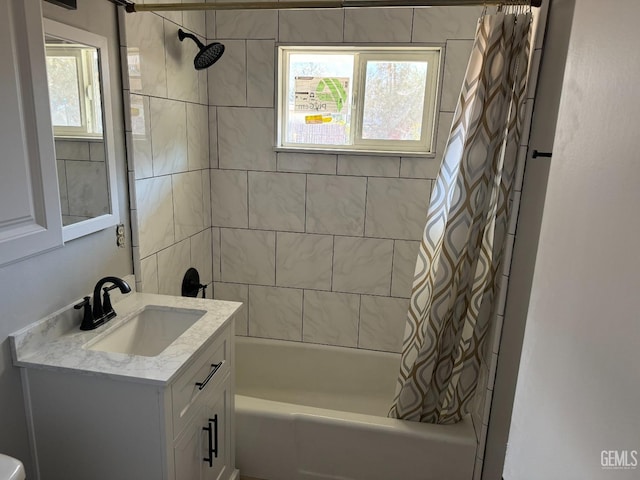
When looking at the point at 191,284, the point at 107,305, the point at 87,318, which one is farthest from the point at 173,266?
the point at 87,318

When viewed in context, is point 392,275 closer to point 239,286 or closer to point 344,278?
point 344,278

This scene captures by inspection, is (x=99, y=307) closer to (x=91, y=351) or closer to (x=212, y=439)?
(x=91, y=351)

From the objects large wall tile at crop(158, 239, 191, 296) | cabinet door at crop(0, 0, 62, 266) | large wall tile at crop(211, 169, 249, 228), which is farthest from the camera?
large wall tile at crop(211, 169, 249, 228)

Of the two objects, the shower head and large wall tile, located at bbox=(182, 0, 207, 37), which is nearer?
the shower head

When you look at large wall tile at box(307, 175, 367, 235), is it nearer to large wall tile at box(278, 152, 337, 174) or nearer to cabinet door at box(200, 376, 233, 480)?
large wall tile at box(278, 152, 337, 174)

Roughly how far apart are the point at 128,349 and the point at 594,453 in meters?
1.55

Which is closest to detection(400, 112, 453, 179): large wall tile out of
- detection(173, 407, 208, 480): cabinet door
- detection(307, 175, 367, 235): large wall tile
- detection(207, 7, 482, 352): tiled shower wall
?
detection(207, 7, 482, 352): tiled shower wall

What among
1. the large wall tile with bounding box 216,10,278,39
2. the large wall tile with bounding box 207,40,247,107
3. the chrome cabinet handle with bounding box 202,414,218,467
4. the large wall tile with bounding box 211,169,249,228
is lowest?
the chrome cabinet handle with bounding box 202,414,218,467

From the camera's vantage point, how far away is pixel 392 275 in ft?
8.95

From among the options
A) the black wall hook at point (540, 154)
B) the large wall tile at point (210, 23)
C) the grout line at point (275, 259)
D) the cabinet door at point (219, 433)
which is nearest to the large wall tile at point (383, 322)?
the grout line at point (275, 259)

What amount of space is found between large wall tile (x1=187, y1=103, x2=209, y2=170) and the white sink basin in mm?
977

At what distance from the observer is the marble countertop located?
1371 mm

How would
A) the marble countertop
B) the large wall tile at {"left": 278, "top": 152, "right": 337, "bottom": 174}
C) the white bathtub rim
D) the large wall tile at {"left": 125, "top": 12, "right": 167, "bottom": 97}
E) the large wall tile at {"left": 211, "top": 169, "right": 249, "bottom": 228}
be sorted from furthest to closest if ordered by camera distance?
the large wall tile at {"left": 211, "top": 169, "right": 249, "bottom": 228}, the large wall tile at {"left": 278, "top": 152, "right": 337, "bottom": 174}, the white bathtub rim, the large wall tile at {"left": 125, "top": 12, "right": 167, "bottom": 97}, the marble countertop

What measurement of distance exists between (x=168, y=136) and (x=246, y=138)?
55cm
